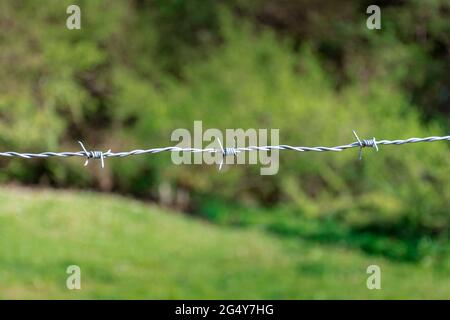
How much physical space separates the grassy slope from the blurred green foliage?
132 centimetres

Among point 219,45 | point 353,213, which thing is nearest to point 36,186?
point 219,45

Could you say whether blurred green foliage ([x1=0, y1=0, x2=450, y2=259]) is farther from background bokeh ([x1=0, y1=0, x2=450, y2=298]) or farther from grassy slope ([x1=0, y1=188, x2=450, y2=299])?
grassy slope ([x1=0, y1=188, x2=450, y2=299])

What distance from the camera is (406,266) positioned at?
381 inches

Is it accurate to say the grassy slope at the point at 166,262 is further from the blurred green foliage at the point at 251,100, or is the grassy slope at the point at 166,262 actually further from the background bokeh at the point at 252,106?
the blurred green foliage at the point at 251,100

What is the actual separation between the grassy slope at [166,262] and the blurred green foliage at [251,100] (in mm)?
1324

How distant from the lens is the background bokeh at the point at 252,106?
11.3m

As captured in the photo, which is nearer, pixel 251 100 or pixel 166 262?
pixel 166 262

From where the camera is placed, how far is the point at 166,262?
375 inches

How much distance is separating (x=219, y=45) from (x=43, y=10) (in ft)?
14.5

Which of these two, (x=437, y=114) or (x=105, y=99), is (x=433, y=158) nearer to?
(x=437, y=114)

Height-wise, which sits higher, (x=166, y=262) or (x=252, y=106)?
(x=252, y=106)

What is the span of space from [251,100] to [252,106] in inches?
6.3

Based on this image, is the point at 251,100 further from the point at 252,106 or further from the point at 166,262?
the point at 166,262

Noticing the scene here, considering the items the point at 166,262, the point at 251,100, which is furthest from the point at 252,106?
the point at 166,262
